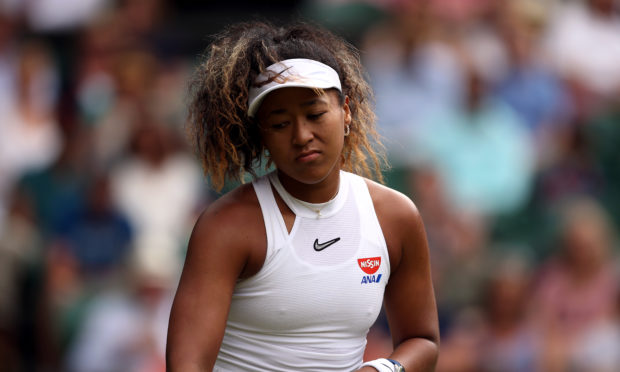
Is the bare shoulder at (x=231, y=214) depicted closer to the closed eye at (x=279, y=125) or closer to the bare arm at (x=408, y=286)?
the closed eye at (x=279, y=125)

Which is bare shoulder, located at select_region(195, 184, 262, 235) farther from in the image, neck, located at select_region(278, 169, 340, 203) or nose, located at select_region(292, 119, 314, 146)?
nose, located at select_region(292, 119, 314, 146)

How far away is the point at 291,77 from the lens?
271cm

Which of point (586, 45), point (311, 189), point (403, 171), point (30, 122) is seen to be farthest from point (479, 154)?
point (311, 189)

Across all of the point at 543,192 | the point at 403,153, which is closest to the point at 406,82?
the point at 403,153

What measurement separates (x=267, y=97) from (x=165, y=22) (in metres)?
6.04

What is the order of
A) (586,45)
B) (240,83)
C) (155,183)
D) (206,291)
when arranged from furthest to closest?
(586,45) < (155,183) < (240,83) < (206,291)

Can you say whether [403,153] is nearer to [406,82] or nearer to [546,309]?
[406,82]

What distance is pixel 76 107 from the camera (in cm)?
767

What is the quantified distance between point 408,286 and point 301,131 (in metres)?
0.68

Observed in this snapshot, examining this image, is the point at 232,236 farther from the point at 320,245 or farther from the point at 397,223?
the point at 397,223

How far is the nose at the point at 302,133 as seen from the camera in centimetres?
273

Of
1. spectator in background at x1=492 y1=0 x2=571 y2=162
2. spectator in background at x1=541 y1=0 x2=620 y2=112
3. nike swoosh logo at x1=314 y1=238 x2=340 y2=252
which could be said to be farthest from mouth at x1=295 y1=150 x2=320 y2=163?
spectator in background at x1=541 y1=0 x2=620 y2=112

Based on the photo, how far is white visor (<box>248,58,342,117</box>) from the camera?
2.71 m

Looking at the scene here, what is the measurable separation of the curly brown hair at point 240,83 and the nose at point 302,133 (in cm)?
17
